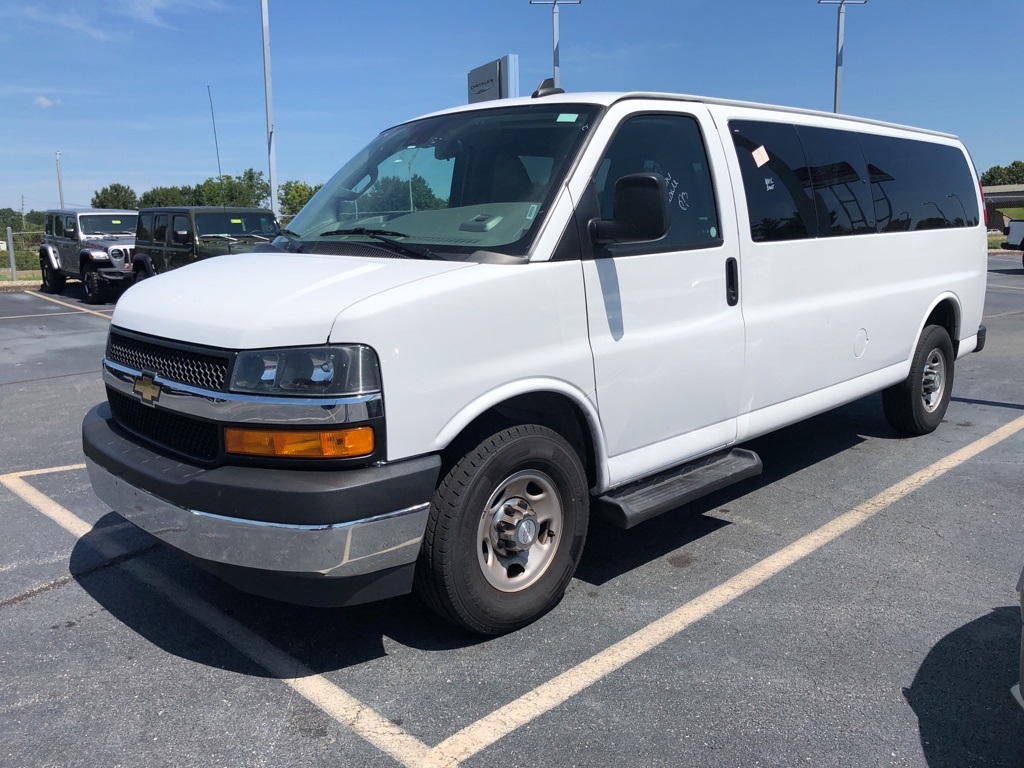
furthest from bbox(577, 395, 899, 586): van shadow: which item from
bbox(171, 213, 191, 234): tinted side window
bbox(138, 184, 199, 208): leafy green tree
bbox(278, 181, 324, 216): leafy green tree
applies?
bbox(138, 184, 199, 208): leafy green tree

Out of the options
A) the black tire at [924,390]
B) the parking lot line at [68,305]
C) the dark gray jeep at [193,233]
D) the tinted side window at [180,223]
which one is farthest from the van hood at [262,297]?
the parking lot line at [68,305]

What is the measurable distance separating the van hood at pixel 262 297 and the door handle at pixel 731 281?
155 centimetres

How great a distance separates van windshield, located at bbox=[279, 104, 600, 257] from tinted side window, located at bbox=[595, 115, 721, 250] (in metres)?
0.22

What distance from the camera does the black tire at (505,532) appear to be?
10.2ft

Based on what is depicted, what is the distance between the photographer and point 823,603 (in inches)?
147

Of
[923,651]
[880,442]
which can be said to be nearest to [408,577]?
[923,651]

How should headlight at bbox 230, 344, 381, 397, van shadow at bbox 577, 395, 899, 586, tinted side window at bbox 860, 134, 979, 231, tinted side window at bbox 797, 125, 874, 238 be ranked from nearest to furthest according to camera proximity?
headlight at bbox 230, 344, 381, 397 → van shadow at bbox 577, 395, 899, 586 → tinted side window at bbox 797, 125, 874, 238 → tinted side window at bbox 860, 134, 979, 231

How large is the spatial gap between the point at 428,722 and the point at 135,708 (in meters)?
1.03

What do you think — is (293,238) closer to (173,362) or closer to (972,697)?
(173,362)

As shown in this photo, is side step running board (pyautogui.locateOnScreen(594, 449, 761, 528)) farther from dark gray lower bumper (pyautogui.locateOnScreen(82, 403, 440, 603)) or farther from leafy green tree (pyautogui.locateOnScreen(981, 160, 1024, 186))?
leafy green tree (pyautogui.locateOnScreen(981, 160, 1024, 186))

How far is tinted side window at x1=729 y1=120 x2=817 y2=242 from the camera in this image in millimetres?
4391

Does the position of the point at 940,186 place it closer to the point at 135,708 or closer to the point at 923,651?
the point at 923,651

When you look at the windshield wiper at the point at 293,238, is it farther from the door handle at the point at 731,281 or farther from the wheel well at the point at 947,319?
the wheel well at the point at 947,319

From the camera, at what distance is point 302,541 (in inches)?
110
